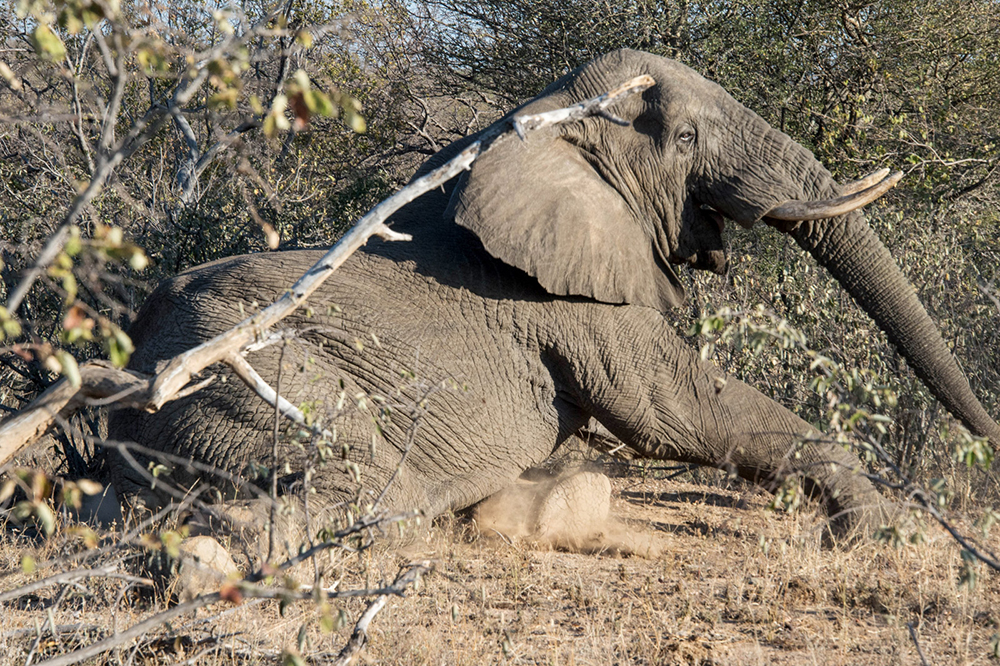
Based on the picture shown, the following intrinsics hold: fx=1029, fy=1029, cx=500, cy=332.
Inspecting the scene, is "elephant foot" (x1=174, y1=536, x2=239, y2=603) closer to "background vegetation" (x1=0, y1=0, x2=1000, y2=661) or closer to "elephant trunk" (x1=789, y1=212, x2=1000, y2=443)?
"background vegetation" (x1=0, y1=0, x2=1000, y2=661)

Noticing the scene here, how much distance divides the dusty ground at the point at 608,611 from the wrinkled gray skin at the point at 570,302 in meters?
0.52

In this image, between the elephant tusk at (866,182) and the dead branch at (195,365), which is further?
the elephant tusk at (866,182)

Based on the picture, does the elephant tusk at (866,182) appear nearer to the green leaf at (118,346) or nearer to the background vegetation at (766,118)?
the background vegetation at (766,118)

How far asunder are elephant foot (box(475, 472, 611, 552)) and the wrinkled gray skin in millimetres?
309

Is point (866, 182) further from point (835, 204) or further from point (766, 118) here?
point (766, 118)

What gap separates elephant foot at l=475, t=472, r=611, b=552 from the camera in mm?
5973

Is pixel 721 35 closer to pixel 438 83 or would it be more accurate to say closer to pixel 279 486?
pixel 438 83

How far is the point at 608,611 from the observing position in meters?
4.62

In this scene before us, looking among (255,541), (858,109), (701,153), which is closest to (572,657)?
(255,541)

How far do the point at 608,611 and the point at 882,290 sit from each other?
8.65ft

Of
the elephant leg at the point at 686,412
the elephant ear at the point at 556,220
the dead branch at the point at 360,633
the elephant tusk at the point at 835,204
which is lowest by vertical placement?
the dead branch at the point at 360,633

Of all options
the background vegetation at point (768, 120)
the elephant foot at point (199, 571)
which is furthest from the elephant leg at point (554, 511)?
the elephant foot at point (199, 571)

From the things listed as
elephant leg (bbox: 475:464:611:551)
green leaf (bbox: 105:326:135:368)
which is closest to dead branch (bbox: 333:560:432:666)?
green leaf (bbox: 105:326:135:368)

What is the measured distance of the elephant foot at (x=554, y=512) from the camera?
597 cm
